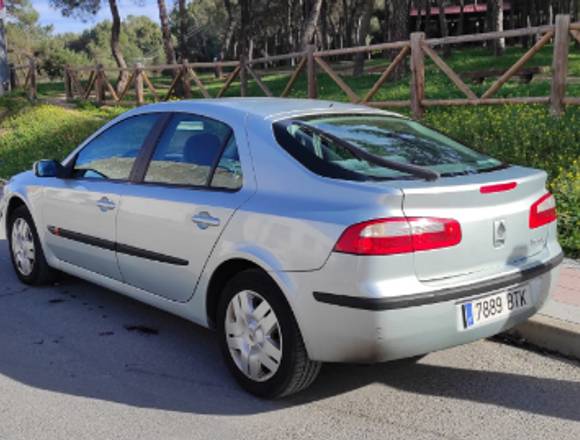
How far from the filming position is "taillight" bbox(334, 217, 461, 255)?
3.18m

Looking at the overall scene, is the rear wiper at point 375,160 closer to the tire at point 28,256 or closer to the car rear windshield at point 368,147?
the car rear windshield at point 368,147

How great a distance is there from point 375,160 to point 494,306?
37.3 inches

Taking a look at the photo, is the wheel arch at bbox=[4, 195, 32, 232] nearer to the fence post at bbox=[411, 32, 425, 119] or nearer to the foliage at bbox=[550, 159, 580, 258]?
the foliage at bbox=[550, 159, 580, 258]

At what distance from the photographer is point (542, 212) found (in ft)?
12.6

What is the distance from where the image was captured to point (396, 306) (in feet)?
10.4

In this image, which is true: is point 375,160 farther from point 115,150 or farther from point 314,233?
point 115,150

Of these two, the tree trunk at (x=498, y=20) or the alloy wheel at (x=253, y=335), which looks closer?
the alloy wheel at (x=253, y=335)

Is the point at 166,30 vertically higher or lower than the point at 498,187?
higher

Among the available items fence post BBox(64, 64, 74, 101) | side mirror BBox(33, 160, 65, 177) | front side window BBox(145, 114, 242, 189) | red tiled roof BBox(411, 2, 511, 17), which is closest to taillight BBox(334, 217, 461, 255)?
front side window BBox(145, 114, 242, 189)

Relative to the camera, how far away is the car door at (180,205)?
12.9ft

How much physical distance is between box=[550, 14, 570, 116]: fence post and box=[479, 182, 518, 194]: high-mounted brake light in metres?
5.69

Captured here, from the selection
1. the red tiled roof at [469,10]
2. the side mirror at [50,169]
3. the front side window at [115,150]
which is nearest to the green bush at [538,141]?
the front side window at [115,150]

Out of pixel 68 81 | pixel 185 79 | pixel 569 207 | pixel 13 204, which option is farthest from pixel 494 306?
pixel 68 81

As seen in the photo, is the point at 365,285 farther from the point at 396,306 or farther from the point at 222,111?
the point at 222,111
